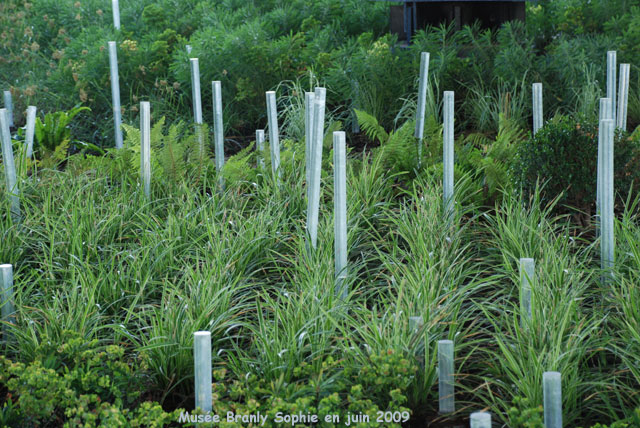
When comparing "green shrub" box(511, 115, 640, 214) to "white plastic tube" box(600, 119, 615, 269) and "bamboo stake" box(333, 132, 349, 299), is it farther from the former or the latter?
"bamboo stake" box(333, 132, 349, 299)

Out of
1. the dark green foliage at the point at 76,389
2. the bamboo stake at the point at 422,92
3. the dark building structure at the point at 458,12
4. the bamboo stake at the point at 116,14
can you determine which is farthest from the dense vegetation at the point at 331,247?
the bamboo stake at the point at 116,14

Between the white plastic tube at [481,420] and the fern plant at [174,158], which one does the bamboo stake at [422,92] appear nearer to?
the fern plant at [174,158]

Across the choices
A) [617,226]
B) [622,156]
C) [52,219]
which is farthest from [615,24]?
[52,219]

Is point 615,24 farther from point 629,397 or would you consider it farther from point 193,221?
point 629,397

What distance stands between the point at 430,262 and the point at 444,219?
862 millimetres

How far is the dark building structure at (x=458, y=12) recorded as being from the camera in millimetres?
9211

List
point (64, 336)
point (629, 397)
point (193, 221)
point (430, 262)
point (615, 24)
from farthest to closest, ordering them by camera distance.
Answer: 1. point (615, 24)
2. point (193, 221)
3. point (430, 262)
4. point (64, 336)
5. point (629, 397)

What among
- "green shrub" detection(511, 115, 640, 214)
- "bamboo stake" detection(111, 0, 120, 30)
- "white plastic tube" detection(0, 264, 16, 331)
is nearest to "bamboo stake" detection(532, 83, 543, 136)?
"green shrub" detection(511, 115, 640, 214)

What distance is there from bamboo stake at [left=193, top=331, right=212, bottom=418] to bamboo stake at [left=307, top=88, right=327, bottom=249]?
133 centimetres

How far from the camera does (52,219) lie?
487 cm

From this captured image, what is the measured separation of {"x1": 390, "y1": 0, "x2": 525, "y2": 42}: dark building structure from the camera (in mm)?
9211

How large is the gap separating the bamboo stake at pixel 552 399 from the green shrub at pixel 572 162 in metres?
2.34

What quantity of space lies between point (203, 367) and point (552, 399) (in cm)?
125

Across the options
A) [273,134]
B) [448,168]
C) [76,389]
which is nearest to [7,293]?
[76,389]
